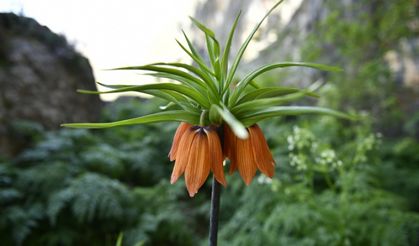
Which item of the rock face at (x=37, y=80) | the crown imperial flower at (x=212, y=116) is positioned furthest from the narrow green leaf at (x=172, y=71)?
the rock face at (x=37, y=80)

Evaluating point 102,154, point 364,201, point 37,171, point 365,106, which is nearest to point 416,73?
point 365,106

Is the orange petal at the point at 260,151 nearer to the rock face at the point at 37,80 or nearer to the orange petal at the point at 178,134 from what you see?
the orange petal at the point at 178,134

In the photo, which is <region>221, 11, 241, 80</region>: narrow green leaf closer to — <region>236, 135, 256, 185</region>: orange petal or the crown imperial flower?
the crown imperial flower

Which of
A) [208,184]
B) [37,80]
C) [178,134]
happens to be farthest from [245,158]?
[37,80]

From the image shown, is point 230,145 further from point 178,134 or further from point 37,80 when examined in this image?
point 37,80

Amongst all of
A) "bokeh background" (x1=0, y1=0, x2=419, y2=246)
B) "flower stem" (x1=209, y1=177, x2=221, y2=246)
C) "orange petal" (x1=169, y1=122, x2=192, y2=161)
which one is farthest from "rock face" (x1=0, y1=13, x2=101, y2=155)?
"flower stem" (x1=209, y1=177, x2=221, y2=246)

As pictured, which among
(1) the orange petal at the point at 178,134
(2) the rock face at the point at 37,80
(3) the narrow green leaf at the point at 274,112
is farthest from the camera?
(2) the rock face at the point at 37,80
